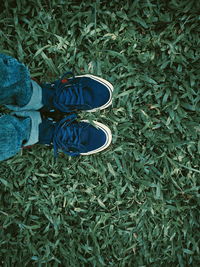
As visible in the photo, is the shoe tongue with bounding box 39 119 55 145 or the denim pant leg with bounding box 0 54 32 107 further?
the shoe tongue with bounding box 39 119 55 145

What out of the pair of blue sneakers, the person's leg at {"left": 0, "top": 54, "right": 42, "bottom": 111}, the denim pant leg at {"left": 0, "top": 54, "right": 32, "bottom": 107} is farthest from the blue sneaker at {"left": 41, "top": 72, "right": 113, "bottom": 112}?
the denim pant leg at {"left": 0, "top": 54, "right": 32, "bottom": 107}

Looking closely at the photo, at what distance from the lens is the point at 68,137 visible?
1.46m

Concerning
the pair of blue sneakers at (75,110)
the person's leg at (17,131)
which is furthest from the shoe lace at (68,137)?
the person's leg at (17,131)

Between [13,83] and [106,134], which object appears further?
[106,134]

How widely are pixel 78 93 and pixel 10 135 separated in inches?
18.9

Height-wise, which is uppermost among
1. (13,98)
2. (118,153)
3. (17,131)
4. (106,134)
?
(13,98)

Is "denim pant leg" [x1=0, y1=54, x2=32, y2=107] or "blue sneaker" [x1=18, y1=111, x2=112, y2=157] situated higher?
"denim pant leg" [x1=0, y1=54, x2=32, y2=107]

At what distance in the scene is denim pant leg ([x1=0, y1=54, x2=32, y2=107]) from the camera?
104 centimetres

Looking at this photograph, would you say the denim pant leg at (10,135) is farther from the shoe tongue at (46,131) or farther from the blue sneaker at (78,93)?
the blue sneaker at (78,93)

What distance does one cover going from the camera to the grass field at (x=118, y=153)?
1407mm

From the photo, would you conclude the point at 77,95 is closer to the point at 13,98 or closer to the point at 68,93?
the point at 68,93

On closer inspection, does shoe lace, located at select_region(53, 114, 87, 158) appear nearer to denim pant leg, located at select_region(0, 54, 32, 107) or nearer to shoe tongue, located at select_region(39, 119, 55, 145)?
shoe tongue, located at select_region(39, 119, 55, 145)

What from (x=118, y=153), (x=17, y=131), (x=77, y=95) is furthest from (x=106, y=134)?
(x=17, y=131)

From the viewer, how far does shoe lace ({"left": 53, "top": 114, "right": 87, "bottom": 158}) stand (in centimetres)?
144
